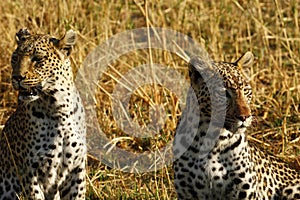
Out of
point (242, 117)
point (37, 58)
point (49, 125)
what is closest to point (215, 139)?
point (242, 117)

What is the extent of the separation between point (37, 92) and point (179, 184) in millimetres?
1316

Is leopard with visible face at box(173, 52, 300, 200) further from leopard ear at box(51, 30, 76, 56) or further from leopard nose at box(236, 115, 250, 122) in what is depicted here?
leopard ear at box(51, 30, 76, 56)

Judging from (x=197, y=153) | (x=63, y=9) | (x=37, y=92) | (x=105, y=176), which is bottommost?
(x=105, y=176)

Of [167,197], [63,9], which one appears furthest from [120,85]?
[167,197]

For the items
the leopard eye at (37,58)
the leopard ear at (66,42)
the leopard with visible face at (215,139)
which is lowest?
the leopard with visible face at (215,139)

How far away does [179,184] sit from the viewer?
6.46 metres

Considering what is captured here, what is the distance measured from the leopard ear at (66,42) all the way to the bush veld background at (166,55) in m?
1.28

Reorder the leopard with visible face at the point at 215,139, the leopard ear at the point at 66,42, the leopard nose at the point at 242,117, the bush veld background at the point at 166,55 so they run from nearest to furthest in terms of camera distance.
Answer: the leopard nose at the point at 242,117, the leopard with visible face at the point at 215,139, the leopard ear at the point at 66,42, the bush veld background at the point at 166,55

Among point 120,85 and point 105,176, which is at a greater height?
point 120,85

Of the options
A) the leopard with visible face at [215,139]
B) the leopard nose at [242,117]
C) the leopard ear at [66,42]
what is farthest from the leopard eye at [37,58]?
the leopard nose at [242,117]

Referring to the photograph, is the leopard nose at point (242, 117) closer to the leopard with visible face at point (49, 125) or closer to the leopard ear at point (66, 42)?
the leopard with visible face at point (49, 125)

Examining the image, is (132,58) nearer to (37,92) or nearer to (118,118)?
(118,118)

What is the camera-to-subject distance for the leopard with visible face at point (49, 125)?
6605 millimetres

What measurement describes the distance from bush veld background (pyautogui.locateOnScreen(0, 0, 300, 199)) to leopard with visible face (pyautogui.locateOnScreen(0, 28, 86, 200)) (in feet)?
1.91
